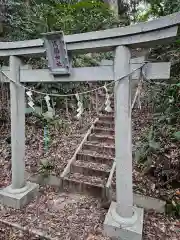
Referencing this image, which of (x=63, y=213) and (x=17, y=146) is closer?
(x=63, y=213)

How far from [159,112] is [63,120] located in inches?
111

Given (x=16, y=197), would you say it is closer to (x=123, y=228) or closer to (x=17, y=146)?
(x=17, y=146)

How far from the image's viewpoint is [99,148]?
4.88 metres

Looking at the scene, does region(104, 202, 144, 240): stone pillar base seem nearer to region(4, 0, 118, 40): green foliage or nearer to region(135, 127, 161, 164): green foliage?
region(135, 127, 161, 164): green foliage

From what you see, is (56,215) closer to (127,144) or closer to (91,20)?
(127,144)

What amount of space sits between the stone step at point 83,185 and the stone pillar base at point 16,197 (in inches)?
27.9

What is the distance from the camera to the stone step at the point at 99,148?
4.79 meters

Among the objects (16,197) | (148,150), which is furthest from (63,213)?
(148,150)

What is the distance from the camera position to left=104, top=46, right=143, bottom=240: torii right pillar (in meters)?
2.63

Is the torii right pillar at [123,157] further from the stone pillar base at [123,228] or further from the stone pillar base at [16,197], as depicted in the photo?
the stone pillar base at [16,197]

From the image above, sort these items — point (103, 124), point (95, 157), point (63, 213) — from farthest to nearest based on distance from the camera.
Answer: point (103, 124) → point (95, 157) → point (63, 213)

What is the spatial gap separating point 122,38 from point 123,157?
1.52m

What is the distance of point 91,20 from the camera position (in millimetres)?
8266

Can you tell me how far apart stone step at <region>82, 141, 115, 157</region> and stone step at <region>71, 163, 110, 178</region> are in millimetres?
506
